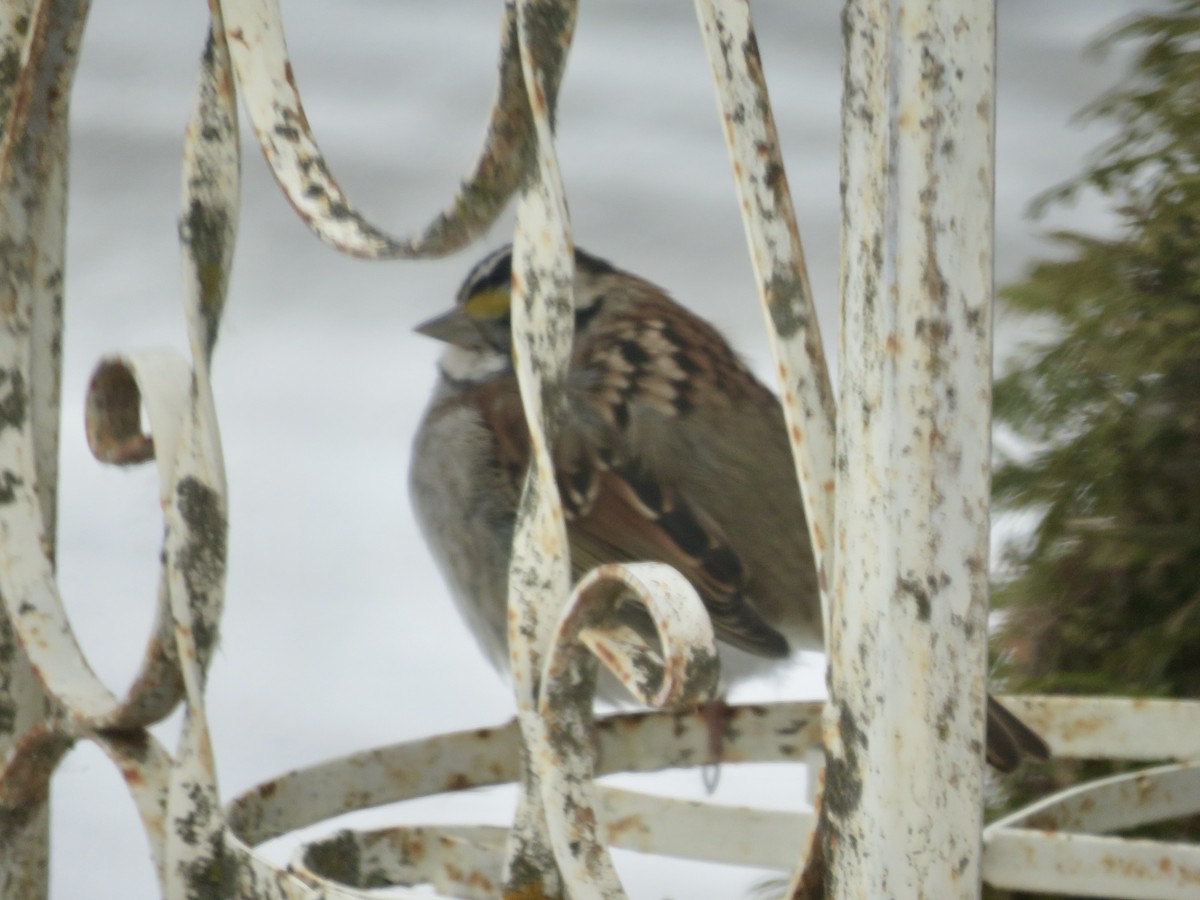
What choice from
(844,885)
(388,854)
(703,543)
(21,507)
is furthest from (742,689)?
(844,885)

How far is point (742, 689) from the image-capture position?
1.80m

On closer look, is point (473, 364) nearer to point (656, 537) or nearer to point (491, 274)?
point (491, 274)

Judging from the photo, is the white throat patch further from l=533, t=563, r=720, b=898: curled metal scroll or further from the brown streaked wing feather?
A: l=533, t=563, r=720, b=898: curled metal scroll

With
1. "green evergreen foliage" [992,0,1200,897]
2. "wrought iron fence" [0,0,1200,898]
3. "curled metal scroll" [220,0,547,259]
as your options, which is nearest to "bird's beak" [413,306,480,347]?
"green evergreen foliage" [992,0,1200,897]

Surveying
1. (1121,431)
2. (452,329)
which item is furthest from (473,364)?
(1121,431)

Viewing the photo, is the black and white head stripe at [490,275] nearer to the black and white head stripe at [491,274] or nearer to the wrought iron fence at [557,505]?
the black and white head stripe at [491,274]

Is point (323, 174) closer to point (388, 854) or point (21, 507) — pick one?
point (21, 507)

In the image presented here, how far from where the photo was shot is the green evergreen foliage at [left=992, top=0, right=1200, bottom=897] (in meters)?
1.14

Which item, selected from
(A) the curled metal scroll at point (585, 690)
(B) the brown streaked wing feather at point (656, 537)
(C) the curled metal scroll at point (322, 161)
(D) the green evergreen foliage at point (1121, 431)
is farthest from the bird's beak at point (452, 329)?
(A) the curled metal scroll at point (585, 690)

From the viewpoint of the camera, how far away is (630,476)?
1590 mm

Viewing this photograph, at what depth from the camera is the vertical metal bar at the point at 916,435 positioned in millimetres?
469

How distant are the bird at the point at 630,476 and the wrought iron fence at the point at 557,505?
2.22 feet

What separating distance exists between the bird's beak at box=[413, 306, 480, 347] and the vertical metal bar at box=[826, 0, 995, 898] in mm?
1181

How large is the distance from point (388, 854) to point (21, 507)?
24 cm
